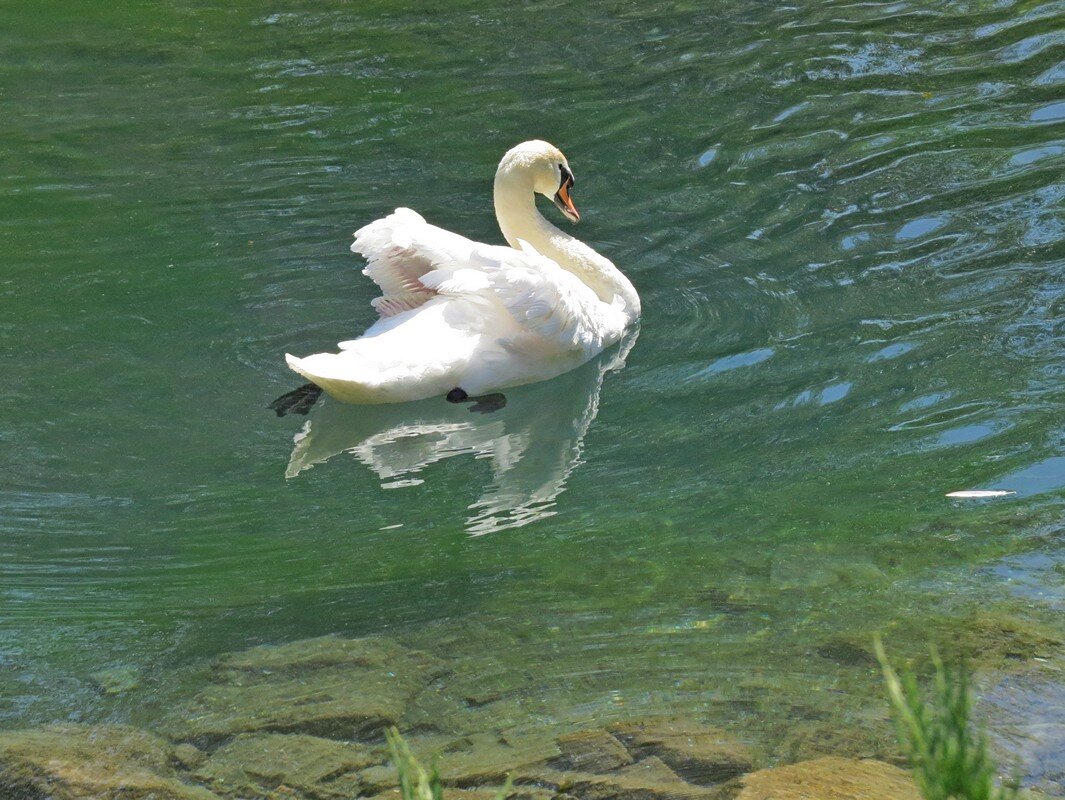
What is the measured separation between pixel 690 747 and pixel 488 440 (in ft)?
8.24

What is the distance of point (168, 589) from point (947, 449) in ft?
9.70

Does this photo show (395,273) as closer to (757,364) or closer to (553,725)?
(757,364)

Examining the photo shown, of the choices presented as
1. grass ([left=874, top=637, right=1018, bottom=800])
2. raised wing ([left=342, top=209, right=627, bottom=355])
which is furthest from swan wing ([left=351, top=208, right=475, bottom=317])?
grass ([left=874, top=637, right=1018, bottom=800])

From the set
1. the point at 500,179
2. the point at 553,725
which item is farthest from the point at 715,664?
the point at 500,179

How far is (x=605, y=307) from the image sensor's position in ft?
22.4

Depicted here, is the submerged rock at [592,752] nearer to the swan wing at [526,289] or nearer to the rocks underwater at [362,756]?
the rocks underwater at [362,756]

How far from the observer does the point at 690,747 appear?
3.60 metres

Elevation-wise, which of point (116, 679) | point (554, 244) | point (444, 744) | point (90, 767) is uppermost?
point (554, 244)

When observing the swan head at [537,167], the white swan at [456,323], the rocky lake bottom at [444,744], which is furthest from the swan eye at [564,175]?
the rocky lake bottom at [444,744]

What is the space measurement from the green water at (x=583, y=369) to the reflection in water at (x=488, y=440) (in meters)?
0.02

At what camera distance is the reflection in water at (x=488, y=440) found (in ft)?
17.7

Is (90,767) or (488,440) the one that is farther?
(488,440)

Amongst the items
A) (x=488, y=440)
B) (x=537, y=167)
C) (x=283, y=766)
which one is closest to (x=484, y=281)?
(x=488, y=440)

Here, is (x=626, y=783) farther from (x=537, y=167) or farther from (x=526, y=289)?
(x=537, y=167)
